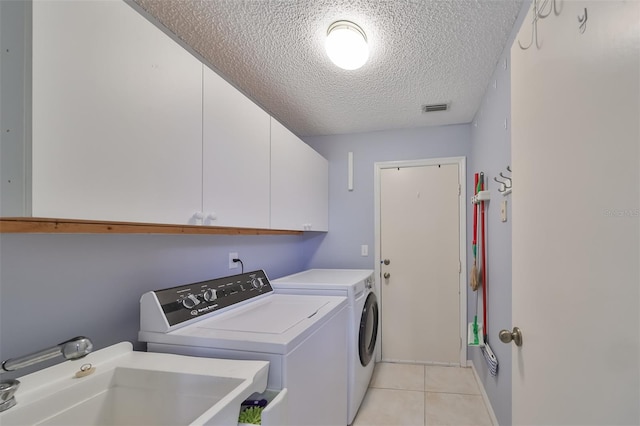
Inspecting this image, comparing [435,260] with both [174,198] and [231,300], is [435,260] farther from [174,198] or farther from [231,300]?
[174,198]

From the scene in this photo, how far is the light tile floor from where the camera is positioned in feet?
7.28

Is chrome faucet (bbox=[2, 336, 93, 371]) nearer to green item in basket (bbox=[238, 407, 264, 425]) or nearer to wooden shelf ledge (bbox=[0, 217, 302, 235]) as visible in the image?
wooden shelf ledge (bbox=[0, 217, 302, 235])

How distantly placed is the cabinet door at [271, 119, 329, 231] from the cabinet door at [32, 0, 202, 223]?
0.80 m

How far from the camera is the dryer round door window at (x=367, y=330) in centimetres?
228

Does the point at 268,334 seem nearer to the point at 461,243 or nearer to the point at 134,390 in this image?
the point at 134,390

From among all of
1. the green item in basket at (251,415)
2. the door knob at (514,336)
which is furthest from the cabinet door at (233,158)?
the door knob at (514,336)

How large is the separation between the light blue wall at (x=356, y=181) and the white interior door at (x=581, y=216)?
224cm

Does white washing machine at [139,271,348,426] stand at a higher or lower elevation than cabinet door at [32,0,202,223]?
lower

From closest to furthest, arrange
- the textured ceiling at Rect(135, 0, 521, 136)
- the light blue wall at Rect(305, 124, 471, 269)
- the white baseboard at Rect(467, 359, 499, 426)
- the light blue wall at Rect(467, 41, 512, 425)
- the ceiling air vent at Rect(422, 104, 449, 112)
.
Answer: the textured ceiling at Rect(135, 0, 521, 136) < the light blue wall at Rect(467, 41, 512, 425) < the white baseboard at Rect(467, 359, 499, 426) < the ceiling air vent at Rect(422, 104, 449, 112) < the light blue wall at Rect(305, 124, 471, 269)

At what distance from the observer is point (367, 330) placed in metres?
2.43

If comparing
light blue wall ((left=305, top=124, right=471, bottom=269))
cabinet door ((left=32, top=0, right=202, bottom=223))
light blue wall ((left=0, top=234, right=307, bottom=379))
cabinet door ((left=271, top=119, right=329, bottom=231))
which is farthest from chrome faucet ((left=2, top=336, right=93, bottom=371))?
light blue wall ((left=305, top=124, right=471, bottom=269))

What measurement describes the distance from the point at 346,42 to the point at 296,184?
116 centimetres

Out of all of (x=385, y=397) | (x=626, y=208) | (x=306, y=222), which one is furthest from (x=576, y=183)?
(x=385, y=397)

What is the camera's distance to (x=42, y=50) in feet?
2.58
